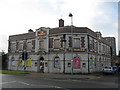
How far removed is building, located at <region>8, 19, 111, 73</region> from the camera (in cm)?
2777

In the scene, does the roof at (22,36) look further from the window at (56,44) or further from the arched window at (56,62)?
the arched window at (56,62)

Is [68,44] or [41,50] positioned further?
[41,50]

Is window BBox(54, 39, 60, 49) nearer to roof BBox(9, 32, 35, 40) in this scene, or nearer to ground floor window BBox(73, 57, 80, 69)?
ground floor window BBox(73, 57, 80, 69)

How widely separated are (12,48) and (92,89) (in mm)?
29847

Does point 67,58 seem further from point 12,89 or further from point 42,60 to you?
point 12,89

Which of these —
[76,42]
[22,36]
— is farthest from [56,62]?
[22,36]

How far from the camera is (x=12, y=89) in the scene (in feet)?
35.3

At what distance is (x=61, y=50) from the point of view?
28.3 metres

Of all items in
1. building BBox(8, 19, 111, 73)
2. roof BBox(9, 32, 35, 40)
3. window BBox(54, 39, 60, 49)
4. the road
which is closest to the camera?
the road

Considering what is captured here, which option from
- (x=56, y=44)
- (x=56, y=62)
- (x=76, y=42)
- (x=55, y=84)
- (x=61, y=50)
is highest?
(x=76, y=42)

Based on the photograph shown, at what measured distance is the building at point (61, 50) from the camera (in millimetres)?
27766

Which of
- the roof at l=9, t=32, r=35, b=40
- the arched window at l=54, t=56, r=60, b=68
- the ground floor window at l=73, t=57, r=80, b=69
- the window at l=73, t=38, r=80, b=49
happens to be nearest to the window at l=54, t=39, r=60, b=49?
the arched window at l=54, t=56, r=60, b=68

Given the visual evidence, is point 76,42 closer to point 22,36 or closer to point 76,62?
point 76,62

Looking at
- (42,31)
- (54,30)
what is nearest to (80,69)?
(54,30)
